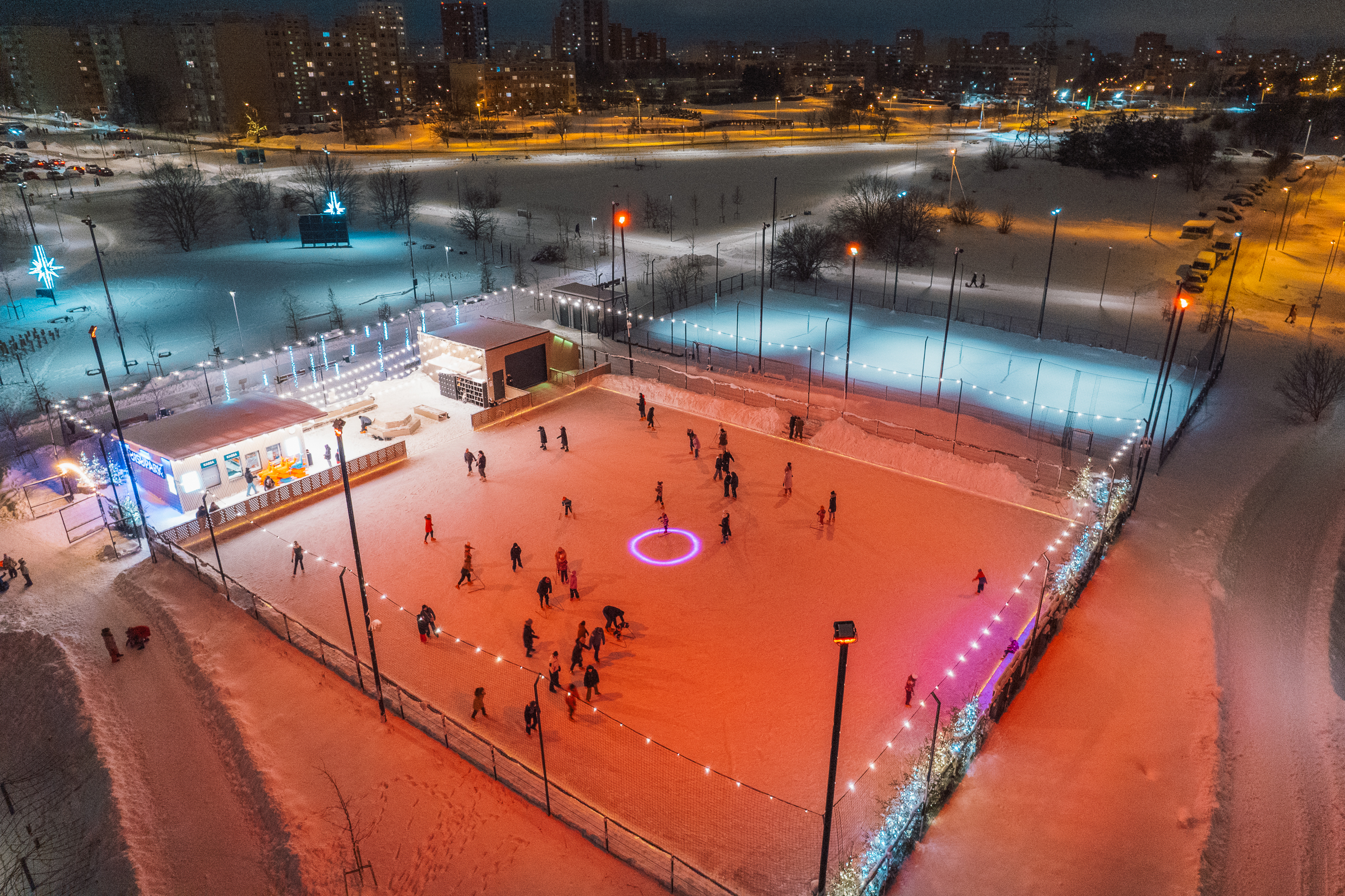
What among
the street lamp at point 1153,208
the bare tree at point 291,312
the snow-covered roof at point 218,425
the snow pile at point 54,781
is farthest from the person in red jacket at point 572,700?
the street lamp at point 1153,208

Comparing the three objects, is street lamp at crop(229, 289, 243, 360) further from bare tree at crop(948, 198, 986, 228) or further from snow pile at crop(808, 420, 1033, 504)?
bare tree at crop(948, 198, 986, 228)

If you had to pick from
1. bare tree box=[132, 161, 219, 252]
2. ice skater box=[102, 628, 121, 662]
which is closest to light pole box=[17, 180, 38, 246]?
bare tree box=[132, 161, 219, 252]

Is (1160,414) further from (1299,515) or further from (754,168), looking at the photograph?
(754,168)

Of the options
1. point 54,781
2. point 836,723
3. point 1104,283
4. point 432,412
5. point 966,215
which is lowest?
point 54,781

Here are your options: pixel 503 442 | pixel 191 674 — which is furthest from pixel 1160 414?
pixel 191 674

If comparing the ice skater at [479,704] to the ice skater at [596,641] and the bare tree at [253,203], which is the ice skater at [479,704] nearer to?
the ice skater at [596,641]

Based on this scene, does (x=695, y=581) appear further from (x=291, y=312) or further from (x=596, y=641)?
(x=291, y=312)

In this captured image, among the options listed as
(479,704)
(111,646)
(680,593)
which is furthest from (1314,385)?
(111,646)
